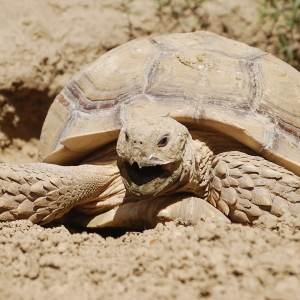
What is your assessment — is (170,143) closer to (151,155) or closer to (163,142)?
(163,142)

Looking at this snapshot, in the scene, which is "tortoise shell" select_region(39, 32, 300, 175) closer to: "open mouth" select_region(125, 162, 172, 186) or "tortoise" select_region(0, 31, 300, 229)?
"tortoise" select_region(0, 31, 300, 229)

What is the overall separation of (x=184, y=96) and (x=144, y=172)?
684 millimetres

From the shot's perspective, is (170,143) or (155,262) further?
(170,143)

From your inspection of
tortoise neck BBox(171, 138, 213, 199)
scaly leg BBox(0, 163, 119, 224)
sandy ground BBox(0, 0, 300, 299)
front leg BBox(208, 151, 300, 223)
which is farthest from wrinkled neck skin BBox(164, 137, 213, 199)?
scaly leg BBox(0, 163, 119, 224)

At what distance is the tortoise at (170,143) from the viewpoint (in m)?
Answer: 2.86

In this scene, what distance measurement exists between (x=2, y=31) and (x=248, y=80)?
2.61 m

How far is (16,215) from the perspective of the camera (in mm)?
2977

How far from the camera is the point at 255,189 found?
9.62 ft

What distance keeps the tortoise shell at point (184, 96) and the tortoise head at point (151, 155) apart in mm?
282

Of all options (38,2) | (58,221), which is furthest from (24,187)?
(38,2)

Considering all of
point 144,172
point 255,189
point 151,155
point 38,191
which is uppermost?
point 151,155

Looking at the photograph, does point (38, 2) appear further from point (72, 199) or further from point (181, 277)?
point (181, 277)

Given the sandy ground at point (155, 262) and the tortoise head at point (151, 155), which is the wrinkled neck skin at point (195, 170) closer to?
the tortoise head at point (151, 155)

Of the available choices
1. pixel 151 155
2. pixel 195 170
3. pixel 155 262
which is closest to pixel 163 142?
pixel 151 155
